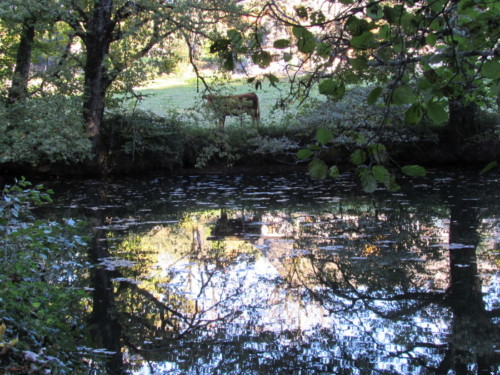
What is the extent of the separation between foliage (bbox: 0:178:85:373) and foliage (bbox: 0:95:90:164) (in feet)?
25.5

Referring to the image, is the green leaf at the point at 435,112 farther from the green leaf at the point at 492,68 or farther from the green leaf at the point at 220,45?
the green leaf at the point at 220,45

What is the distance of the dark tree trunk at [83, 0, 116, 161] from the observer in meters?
14.7

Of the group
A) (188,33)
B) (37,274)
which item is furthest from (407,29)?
(188,33)

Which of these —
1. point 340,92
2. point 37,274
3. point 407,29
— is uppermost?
point 407,29

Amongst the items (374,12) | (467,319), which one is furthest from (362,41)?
(467,319)

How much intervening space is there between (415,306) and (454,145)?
12761mm

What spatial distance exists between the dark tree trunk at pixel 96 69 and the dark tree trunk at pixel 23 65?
4.63 ft

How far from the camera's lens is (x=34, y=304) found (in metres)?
3.12

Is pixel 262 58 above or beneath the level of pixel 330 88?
above

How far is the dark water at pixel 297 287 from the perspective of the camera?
4176 mm

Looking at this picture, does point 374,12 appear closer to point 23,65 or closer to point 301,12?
point 301,12

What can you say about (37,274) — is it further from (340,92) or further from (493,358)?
(493,358)

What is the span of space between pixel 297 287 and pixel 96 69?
11193mm

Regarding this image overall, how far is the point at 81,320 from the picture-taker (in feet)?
15.7
